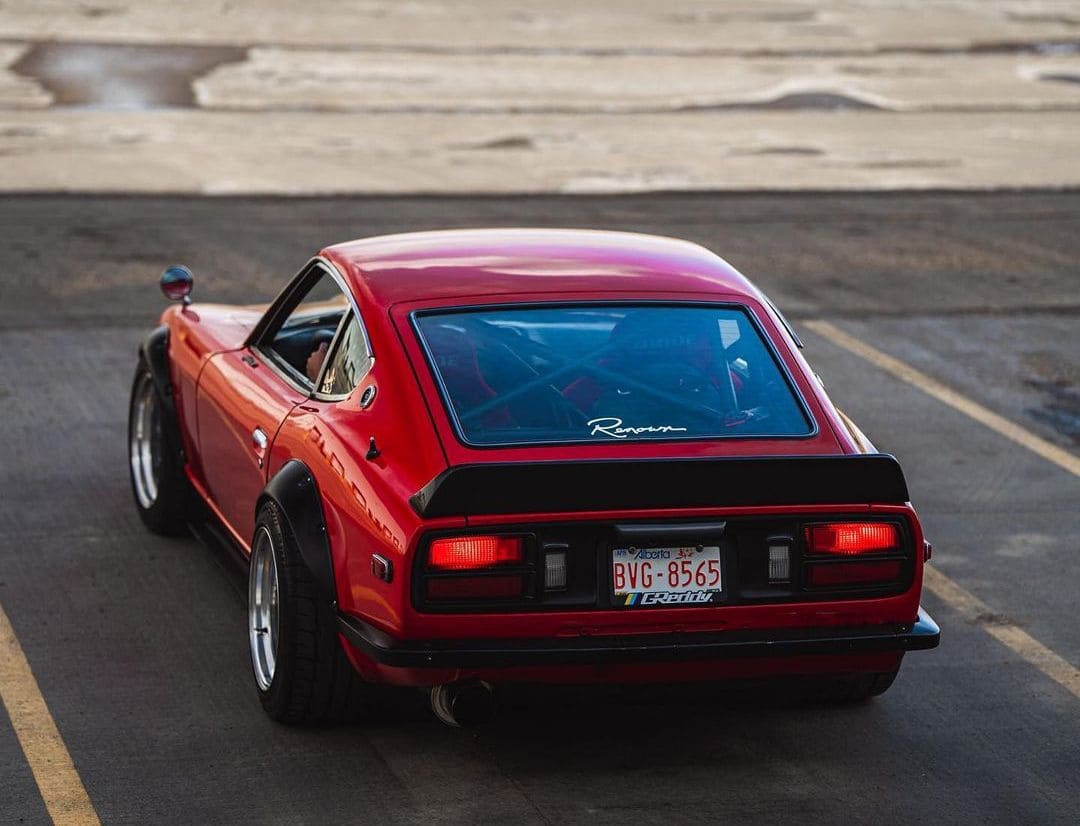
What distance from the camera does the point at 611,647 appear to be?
502cm

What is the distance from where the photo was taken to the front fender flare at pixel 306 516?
5414 millimetres

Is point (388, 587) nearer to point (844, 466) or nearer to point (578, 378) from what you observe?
point (578, 378)

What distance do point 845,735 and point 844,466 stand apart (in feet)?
3.31

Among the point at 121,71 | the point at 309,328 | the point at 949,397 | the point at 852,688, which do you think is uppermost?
the point at 309,328

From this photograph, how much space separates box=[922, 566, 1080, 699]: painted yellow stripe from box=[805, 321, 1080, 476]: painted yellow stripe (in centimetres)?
198

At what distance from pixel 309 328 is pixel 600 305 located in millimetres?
1467

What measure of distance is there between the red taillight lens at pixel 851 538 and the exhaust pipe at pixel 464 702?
1.00 meters

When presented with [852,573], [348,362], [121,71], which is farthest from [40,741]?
[121,71]

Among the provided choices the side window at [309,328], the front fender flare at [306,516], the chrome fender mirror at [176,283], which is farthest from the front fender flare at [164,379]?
the front fender flare at [306,516]

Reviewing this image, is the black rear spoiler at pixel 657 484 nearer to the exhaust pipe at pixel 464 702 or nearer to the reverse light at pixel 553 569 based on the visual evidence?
the reverse light at pixel 553 569

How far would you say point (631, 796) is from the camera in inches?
206

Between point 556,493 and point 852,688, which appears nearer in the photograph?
point 556,493

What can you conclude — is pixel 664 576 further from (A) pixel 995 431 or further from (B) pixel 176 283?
(A) pixel 995 431

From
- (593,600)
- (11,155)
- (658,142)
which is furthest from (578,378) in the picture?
(658,142)
